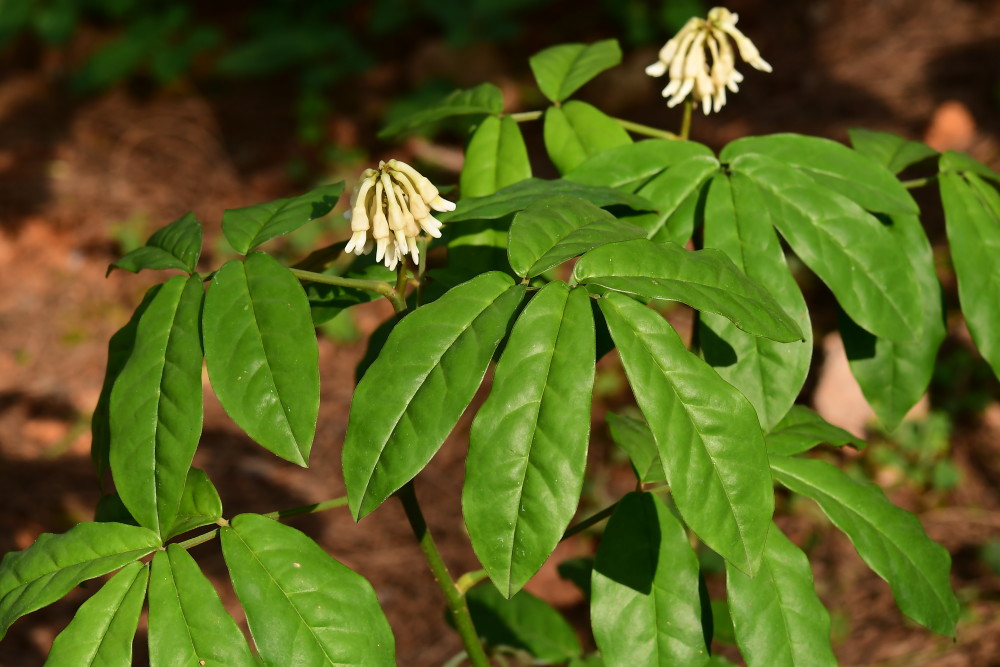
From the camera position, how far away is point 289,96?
6445mm

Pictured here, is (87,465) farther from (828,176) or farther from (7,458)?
(828,176)

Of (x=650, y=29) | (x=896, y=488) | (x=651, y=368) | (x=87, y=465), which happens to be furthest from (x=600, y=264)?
(x=650, y=29)

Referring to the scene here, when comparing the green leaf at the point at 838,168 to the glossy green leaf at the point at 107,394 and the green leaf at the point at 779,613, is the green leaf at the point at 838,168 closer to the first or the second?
the green leaf at the point at 779,613

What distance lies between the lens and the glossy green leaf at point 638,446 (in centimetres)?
144

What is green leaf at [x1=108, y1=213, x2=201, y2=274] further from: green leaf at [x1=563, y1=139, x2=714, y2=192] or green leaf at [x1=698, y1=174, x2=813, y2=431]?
green leaf at [x1=698, y1=174, x2=813, y2=431]

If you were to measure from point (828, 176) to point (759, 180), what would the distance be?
130 millimetres

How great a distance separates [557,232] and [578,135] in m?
0.49

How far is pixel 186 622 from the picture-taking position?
1.18 metres

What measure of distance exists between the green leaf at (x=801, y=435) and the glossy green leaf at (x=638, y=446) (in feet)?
0.61

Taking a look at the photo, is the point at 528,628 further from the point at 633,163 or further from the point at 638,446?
the point at 633,163

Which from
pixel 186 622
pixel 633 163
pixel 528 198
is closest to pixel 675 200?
pixel 633 163

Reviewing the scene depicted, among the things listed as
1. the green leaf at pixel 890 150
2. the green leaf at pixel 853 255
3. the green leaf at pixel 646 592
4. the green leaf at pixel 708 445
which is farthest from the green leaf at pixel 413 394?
the green leaf at pixel 890 150

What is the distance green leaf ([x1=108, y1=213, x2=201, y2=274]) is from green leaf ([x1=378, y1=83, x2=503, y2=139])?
427mm

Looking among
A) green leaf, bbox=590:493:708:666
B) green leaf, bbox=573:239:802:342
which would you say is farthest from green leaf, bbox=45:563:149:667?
green leaf, bbox=573:239:802:342
